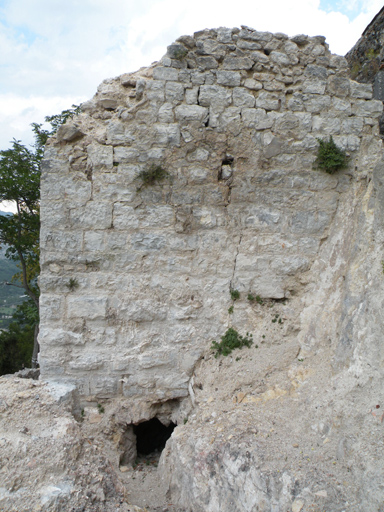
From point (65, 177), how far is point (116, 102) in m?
0.98

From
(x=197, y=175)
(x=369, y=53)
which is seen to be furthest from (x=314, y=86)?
(x=369, y=53)

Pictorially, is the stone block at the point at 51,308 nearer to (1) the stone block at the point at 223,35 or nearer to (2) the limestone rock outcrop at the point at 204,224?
(2) the limestone rock outcrop at the point at 204,224

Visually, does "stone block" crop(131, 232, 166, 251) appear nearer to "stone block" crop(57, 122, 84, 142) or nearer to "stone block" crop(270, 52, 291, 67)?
"stone block" crop(57, 122, 84, 142)

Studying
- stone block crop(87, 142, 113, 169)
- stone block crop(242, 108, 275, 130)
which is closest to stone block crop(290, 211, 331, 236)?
stone block crop(242, 108, 275, 130)

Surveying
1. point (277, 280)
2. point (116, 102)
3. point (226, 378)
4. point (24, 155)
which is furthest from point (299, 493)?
point (24, 155)

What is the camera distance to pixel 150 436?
491 cm

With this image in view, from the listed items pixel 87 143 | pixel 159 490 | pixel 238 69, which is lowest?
pixel 159 490

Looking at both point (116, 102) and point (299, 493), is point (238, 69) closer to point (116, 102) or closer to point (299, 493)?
point (116, 102)

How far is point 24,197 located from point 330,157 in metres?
10.5

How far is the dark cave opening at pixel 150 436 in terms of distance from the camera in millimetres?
4723

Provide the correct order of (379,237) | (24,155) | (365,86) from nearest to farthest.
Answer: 1. (379,237)
2. (365,86)
3. (24,155)

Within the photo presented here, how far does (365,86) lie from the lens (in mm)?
4129

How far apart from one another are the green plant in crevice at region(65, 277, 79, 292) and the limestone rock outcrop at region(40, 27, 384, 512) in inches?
0.4

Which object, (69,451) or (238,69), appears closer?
(69,451)
